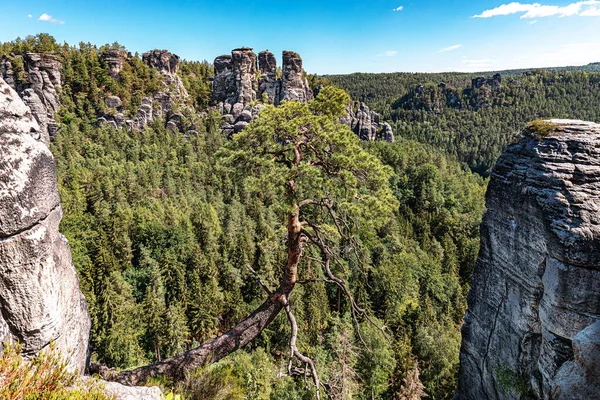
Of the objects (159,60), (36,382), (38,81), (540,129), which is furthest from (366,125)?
(36,382)

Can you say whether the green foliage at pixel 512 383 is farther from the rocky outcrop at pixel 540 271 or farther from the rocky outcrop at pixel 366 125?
the rocky outcrop at pixel 366 125

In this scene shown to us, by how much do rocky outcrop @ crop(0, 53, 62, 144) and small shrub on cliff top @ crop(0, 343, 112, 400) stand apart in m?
55.9

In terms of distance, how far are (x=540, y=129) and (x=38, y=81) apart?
224 feet

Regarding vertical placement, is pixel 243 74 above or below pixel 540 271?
above

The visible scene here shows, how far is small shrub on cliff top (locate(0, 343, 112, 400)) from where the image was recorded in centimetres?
327

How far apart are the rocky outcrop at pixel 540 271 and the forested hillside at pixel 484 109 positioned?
88.8 meters

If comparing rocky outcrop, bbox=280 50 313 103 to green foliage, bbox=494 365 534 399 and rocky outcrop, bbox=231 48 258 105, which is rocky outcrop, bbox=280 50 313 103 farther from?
green foliage, bbox=494 365 534 399

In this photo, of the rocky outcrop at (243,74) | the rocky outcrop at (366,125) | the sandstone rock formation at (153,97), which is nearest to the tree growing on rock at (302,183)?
the sandstone rock formation at (153,97)

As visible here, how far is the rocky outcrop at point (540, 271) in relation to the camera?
20.4 feet

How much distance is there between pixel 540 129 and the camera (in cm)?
768

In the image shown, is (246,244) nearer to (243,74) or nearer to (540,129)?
(540,129)

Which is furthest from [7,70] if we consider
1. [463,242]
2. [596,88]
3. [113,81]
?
[596,88]

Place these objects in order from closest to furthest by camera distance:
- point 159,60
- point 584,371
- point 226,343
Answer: point 584,371, point 226,343, point 159,60

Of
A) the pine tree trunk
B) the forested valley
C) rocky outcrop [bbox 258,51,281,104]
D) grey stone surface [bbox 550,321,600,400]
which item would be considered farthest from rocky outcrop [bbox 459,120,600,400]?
rocky outcrop [bbox 258,51,281,104]
